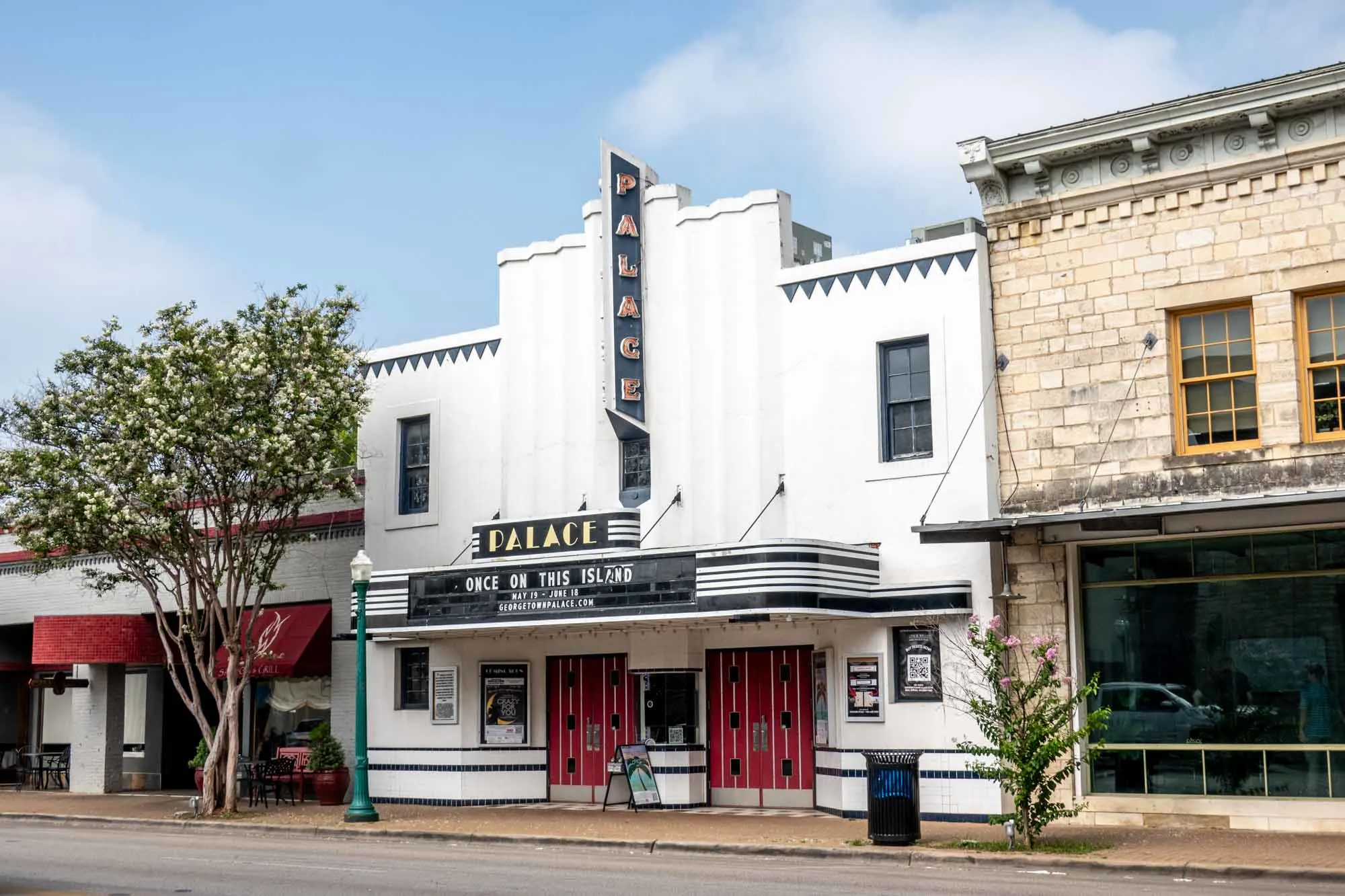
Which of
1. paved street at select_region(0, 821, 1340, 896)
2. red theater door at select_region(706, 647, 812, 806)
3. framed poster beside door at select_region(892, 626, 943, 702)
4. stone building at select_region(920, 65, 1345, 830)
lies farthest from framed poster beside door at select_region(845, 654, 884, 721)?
paved street at select_region(0, 821, 1340, 896)

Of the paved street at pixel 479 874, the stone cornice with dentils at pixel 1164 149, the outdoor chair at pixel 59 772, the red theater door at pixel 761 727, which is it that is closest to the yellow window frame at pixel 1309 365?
the stone cornice with dentils at pixel 1164 149

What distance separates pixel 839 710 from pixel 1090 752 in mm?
5135

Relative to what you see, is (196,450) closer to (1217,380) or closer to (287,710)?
(287,710)

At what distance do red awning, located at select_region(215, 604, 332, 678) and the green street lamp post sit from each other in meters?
4.08

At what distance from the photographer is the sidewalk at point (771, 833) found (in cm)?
1653

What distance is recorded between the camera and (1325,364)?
762 inches

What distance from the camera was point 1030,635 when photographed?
20938mm

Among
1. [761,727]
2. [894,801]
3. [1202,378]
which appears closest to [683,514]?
[761,727]

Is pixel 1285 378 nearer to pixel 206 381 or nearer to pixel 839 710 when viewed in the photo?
pixel 839 710

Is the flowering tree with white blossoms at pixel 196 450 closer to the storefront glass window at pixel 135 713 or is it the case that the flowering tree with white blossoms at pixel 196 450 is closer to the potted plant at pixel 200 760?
the potted plant at pixel 200 760

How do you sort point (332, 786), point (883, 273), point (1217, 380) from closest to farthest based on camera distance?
point (1217, 380), point (883, 273), point (332, 786)

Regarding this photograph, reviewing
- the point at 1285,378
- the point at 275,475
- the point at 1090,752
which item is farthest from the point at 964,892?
the point at 275,475

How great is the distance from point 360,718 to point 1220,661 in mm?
12703

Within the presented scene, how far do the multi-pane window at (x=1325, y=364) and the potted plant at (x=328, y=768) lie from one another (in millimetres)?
17005
